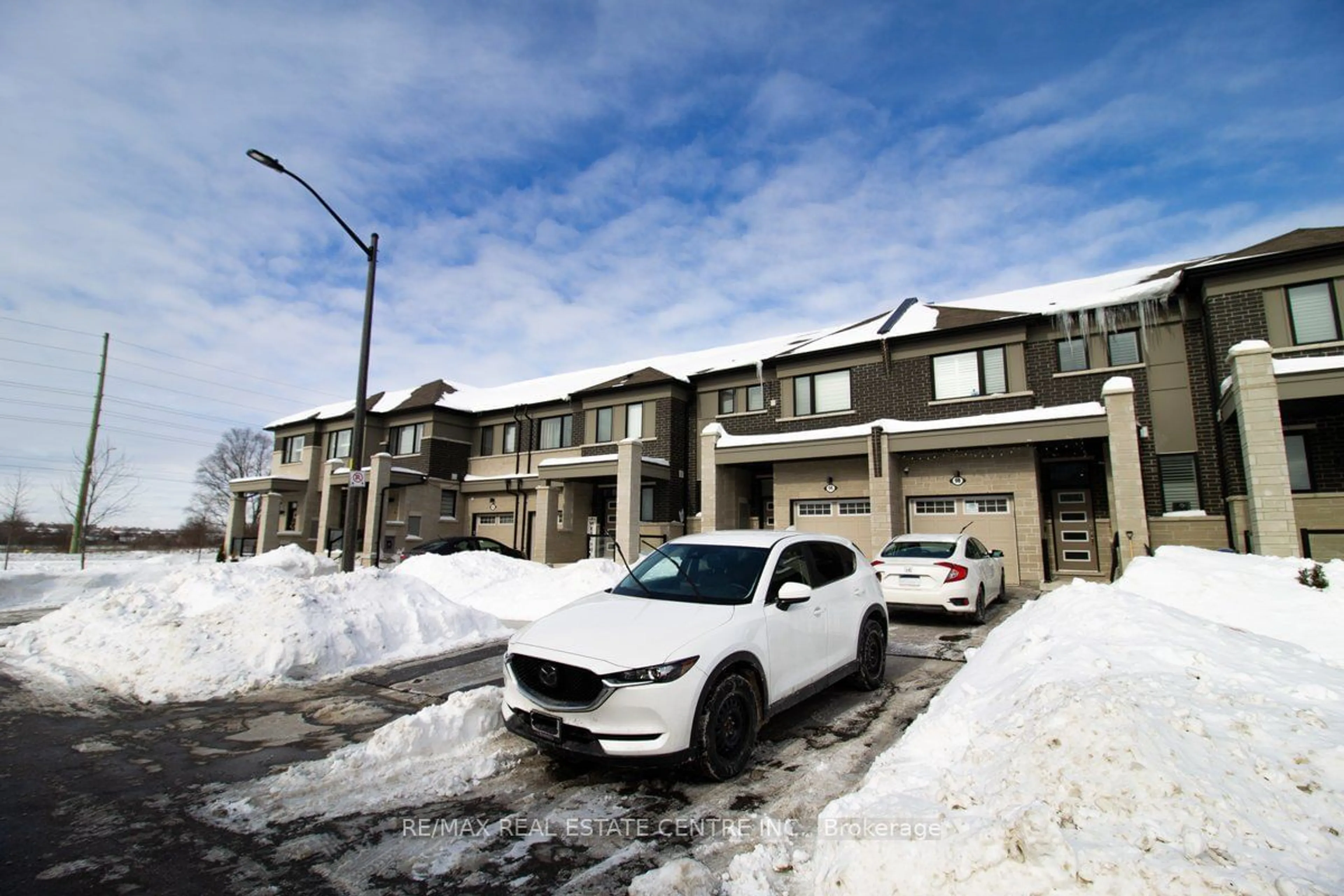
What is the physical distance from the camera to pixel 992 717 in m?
4.19

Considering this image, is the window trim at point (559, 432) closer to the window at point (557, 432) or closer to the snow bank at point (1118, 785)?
the window at point (557, 432)

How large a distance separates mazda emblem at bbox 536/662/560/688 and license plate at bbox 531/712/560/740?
0.63 ft

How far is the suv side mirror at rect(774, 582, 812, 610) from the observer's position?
5.16 m

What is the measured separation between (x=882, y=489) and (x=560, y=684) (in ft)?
47.4

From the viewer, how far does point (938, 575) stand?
33.7 feet

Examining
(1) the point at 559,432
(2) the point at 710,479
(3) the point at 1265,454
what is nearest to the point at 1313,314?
(3) the point at 1265,454

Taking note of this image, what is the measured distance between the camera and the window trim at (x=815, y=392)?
66.6 feet

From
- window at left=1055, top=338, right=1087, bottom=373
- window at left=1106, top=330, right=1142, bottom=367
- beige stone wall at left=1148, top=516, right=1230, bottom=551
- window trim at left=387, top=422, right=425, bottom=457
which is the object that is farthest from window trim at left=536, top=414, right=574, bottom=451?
beige stone wall at left=1148, top=516, right=1230, bottom=551

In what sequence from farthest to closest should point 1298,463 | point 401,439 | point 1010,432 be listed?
point 401,439
point 1010,432
point 1298,463

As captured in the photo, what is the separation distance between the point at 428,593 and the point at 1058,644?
907cm

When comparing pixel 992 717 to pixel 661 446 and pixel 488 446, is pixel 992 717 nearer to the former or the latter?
pixel 661 446

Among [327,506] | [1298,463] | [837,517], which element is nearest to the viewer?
[1298,463]

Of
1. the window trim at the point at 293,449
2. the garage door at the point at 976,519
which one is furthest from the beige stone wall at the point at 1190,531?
the window trim at the point at 293,449

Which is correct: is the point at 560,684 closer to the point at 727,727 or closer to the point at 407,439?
the point at 727,727
